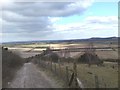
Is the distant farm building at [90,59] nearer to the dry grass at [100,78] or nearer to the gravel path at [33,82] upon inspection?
the dry grass at [100,78]

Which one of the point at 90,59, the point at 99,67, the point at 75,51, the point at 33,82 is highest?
the point at 75,51

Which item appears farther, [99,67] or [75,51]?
[75,51]

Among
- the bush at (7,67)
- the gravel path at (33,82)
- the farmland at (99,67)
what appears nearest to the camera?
the farmland at (99,67)

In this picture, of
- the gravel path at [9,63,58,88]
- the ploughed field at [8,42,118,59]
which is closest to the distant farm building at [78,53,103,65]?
the ploughed field at [8,42,118,59]

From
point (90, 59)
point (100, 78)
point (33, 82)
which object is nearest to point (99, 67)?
point (90, 59)

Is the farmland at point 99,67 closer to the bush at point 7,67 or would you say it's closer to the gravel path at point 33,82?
the gravel path at point 33,82

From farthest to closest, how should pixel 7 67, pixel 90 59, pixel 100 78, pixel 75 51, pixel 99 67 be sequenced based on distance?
pixel 75 51, pixel 90 59, pixel 99 67, pixel 7 67, pixel 100 78

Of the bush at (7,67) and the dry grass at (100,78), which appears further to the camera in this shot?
the bush at (7,67)

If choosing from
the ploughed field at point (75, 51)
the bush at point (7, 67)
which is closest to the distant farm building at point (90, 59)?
the ploughed field at point (75, 51)

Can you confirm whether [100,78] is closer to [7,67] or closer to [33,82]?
[33,82]

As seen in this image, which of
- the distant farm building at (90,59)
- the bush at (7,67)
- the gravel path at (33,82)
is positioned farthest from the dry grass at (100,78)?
the distant farm building at (90,59)

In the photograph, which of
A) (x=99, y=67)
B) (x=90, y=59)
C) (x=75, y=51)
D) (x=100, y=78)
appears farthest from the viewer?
(x=75, y=51)

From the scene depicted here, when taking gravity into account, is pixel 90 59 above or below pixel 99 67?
above

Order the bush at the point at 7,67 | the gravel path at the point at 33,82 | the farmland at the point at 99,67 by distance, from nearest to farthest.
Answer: the farmland at the point at 99,67 < the gravel path at the point at 33,82 < the bush at the point at 7,67
